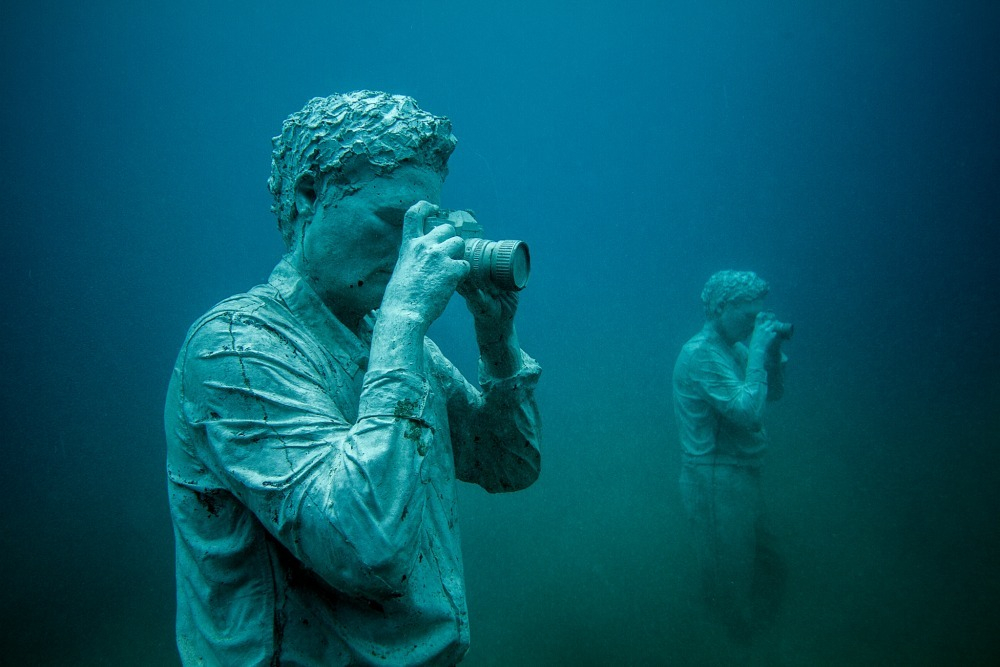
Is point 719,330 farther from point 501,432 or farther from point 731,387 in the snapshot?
point 501,432

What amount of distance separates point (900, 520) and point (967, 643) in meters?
1.17

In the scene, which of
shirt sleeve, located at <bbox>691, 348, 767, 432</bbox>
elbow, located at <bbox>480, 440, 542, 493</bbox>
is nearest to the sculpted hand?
elbow, located at <bbox>480, 440, 542, 493</bbox>

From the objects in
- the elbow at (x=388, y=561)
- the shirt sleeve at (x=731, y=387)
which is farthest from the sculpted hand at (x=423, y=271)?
the shirt sleeve at (x=731, y=387)

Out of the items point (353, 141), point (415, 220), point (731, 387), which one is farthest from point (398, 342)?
point (731, 387)

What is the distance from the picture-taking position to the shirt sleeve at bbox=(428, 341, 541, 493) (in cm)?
141

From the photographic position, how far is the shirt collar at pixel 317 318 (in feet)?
3.82

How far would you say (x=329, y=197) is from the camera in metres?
1.15

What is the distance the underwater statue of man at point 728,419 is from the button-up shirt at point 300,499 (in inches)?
115

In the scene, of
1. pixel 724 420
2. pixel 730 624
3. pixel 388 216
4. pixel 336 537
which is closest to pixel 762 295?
pixel 724 420

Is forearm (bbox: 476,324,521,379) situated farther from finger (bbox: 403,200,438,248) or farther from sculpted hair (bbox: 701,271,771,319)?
sculpted hair (bbox: 701,271,771,319)

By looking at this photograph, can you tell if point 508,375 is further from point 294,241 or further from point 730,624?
point 730,624

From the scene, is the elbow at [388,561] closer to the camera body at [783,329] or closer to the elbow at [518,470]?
the elbow at [518,470]

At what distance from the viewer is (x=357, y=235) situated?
1.15 metres

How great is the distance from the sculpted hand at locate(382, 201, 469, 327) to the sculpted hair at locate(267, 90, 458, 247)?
13cm
